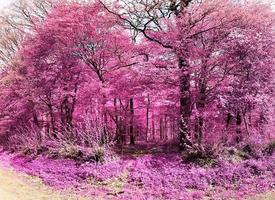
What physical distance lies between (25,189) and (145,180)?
5336 millimetres

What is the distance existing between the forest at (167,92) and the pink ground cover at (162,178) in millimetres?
51

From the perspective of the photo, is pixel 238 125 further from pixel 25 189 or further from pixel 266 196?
pixel 25 189

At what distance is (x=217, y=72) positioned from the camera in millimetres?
20484

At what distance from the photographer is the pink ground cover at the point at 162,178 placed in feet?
47.4

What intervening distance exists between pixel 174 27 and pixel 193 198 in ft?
34.7

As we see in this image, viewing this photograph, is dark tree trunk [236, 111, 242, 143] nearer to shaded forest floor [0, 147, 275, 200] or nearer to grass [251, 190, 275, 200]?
shaded forest floor [0, 147, 275, 200]

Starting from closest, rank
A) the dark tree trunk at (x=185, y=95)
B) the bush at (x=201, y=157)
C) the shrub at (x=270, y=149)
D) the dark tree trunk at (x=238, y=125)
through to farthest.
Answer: the bush at (x=201, y=157) < the shrub at (x=270, y=149) < the dark tree trunk at (x=185, y=95) < the dark tree trunk at (x=238, y=125)

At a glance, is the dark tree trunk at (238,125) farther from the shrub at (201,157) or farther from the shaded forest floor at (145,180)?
the shrub at (201,157)

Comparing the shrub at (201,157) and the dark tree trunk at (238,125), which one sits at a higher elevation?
the dark tree trunk at (238,125)

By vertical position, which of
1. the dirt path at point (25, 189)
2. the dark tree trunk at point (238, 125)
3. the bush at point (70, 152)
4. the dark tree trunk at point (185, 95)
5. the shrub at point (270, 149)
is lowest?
the dirt path at point (25, 189)

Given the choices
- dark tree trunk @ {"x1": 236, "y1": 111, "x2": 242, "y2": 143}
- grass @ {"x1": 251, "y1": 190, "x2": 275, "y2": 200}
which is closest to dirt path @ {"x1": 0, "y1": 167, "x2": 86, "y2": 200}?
grass @ {"x1": 251, "y1": 190, "x2": 275, "y2": 200}

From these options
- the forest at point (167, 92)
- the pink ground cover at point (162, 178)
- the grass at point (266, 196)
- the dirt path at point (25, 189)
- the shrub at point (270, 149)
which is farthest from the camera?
the shrub at point (270, 149)

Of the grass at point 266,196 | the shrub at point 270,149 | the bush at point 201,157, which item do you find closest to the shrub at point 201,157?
the bush at point 201,157

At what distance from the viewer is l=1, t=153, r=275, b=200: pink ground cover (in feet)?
47.4
